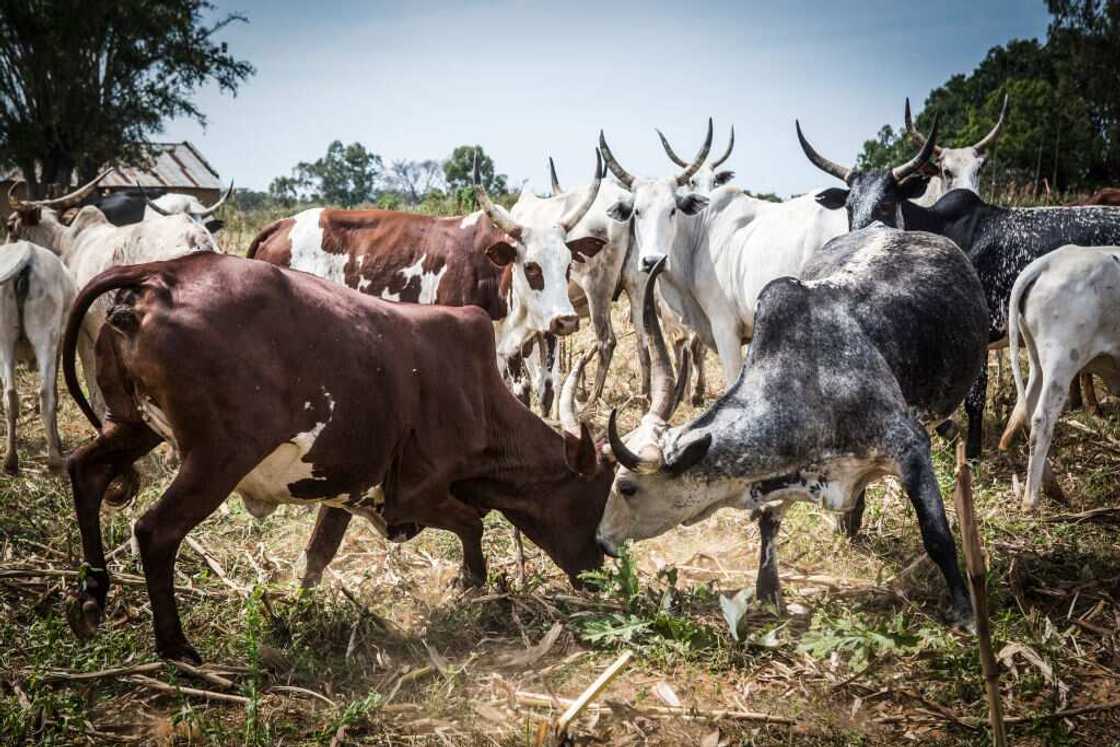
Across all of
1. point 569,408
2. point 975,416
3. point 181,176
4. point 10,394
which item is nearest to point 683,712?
point 569,408

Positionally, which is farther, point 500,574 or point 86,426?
point 86,426

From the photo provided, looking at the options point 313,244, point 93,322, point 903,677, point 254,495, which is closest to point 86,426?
point 93,322

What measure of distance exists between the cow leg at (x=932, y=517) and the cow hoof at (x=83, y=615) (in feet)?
11.3

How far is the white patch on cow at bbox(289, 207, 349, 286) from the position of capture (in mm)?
8266

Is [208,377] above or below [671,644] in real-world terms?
above

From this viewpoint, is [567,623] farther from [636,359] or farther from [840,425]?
[636,359]

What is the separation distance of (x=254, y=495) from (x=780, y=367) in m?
2.40

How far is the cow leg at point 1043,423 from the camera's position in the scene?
559 cm

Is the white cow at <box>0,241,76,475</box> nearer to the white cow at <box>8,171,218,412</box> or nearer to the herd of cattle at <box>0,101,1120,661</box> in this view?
the herd of cattle at <box>0,101,1120,661</box>

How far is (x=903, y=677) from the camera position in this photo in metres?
3.66

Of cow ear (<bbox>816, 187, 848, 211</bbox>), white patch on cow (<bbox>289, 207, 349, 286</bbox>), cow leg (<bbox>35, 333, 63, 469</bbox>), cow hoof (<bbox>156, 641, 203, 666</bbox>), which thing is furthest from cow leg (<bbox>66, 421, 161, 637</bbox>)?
cow ear (<bbox>816, 187, 848, 211</bbox>)

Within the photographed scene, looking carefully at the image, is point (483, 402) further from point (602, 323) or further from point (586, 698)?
point (602, 323)

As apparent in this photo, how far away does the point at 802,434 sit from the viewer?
4074 mm

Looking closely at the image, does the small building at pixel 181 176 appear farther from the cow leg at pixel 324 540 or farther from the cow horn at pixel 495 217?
the cow leg at pixel 324 540
